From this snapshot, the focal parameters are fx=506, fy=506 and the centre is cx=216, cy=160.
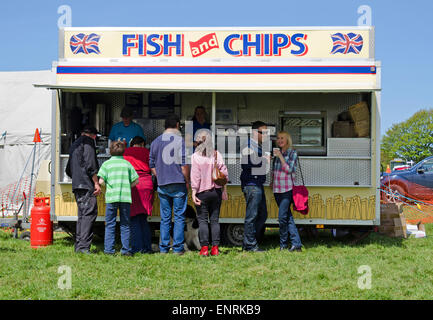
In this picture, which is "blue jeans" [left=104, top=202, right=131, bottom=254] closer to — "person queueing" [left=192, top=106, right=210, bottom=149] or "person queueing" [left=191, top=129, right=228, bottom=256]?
"person queueing" [left=191, top=129, right=228, bottom=256]

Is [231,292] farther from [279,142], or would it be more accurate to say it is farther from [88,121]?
[88,121]

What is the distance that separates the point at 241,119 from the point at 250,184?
6.53 feet

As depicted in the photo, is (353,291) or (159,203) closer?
→ (353,291)

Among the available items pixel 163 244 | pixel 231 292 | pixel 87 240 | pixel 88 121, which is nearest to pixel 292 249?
pixel 163 244

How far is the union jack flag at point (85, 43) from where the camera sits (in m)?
7.38

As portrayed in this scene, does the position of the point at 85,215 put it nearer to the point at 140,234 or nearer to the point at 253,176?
the point at 140,234

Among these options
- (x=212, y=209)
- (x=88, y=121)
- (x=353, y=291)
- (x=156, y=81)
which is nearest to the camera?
(x=353, y=291)

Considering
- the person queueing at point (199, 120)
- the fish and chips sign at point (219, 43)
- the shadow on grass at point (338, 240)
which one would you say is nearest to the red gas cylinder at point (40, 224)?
the fish and chips sign at point (219, 43)

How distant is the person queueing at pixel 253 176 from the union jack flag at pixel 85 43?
2.64 meters

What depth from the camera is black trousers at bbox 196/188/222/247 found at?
6.61m

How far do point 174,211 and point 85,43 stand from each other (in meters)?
2.82

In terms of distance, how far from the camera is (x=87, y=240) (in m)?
6.82

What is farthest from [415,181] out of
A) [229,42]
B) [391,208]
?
[229,42]

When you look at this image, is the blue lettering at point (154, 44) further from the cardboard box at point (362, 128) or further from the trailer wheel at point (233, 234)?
the cardboard box at point (362, 128)
